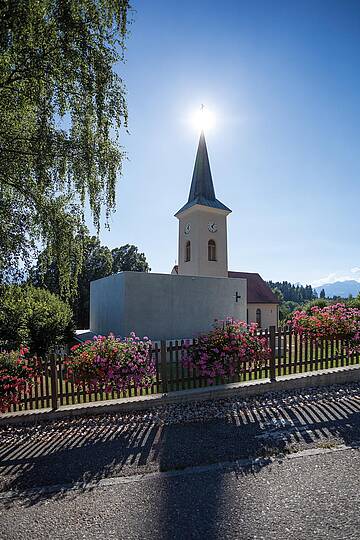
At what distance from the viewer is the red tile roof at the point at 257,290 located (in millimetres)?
32562

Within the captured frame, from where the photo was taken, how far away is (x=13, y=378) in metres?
6.12

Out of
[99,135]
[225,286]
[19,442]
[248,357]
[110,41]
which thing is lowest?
[19,442]

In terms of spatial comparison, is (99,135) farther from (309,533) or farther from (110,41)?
(309,533)

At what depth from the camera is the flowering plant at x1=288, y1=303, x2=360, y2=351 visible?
881 cm

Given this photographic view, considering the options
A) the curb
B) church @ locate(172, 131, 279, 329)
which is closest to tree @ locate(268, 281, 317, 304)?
church @ locate(172, 131, 279, 329)

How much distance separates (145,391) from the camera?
23.4 feet

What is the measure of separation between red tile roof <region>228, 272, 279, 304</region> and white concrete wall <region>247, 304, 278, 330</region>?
510mm

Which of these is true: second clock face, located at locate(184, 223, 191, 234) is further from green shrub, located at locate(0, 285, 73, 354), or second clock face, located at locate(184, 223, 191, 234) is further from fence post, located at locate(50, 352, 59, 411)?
fence post, located at locate(50, 352, 59, 411)

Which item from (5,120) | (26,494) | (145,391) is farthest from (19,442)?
(5,120)

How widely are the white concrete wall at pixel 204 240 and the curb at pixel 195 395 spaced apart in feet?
54.8

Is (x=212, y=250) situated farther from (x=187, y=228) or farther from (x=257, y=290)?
(x=257, y=290)

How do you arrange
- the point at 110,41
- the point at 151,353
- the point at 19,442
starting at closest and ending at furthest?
the point at 19,442
the point at 110,41
the point at 151,353

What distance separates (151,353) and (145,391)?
0.90 m

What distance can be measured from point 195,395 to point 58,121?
6.71 metres
